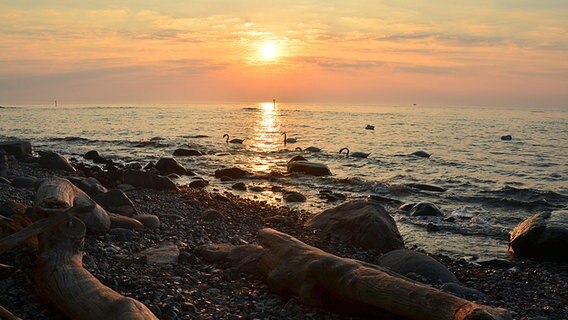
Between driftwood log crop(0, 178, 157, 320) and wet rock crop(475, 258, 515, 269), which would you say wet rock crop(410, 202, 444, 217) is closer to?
wet rock crop(475, 258, 515, 269)

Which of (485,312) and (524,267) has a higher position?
(485,312)

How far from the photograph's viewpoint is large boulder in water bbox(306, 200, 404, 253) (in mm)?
11062

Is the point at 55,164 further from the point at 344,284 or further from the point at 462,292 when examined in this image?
the point at 344,284

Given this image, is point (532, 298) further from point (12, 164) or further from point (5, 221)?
point (12, 164)

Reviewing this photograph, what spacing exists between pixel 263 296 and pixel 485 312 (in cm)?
310

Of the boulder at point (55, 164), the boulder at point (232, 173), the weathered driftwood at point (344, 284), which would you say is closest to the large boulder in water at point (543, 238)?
the weathered driftwood at point (344, 284)

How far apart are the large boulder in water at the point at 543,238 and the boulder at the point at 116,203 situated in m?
8.57

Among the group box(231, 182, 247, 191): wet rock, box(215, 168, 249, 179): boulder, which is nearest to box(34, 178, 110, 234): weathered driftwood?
box(231, 182, 247, 191): wet rock

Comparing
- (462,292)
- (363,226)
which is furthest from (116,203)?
(462,292)

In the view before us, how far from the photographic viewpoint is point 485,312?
4797mm

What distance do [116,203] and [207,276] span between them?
4.52m

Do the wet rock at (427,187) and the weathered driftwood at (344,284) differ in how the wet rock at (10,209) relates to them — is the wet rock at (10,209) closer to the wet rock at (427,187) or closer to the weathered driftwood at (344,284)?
the weathered driftwood at (344,284)

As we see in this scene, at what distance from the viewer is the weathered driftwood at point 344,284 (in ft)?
17.2

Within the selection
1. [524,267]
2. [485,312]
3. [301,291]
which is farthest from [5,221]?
[524,267]
